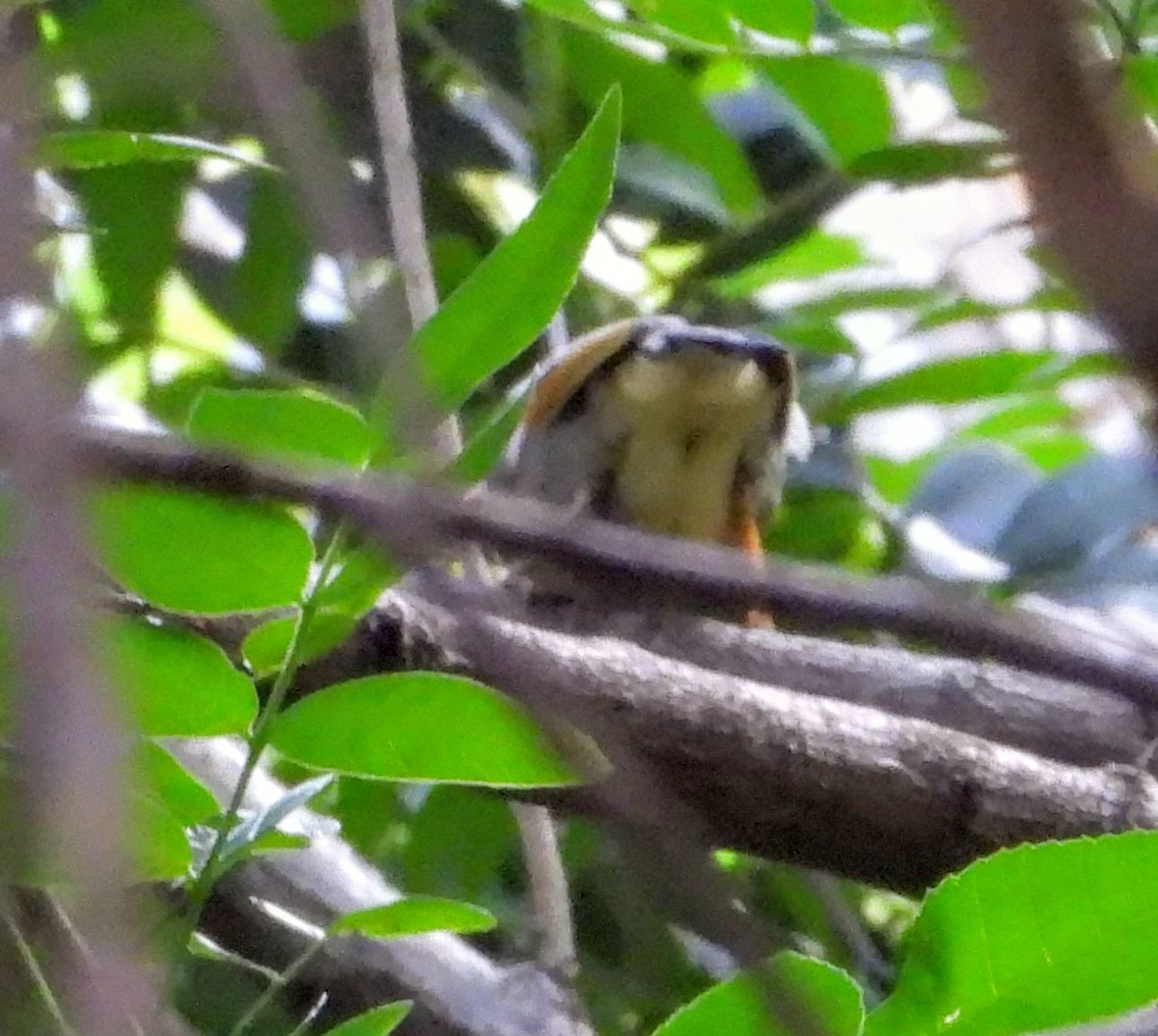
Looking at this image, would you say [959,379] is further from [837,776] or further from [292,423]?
[292,423]

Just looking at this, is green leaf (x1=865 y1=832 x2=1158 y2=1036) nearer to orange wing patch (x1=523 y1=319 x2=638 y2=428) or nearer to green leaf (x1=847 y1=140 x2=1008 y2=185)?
green leaf (x1=847 y1=140 x2=1008 y2=185)

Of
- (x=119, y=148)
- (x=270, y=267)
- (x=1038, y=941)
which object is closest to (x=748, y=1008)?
(x=1038, y=941)

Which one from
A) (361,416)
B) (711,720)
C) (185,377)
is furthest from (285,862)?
(361,416)

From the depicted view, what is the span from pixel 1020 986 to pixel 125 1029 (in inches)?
17.9

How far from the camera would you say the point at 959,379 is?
1348 mm

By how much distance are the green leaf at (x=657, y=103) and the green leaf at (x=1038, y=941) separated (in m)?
0.91

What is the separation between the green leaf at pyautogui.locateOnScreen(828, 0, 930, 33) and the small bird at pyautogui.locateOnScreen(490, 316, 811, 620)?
32cm

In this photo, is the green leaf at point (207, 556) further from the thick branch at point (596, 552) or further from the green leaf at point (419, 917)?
the thick branch at point (596, 552)

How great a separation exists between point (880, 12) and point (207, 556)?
68cm

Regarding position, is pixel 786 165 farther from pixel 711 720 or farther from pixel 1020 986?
pixel 1020 986

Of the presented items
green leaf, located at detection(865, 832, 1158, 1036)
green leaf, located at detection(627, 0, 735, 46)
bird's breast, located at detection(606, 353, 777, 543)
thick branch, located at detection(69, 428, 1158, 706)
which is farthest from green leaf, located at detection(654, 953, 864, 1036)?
bird's breast, located at detection(606, 353, 777, 543)

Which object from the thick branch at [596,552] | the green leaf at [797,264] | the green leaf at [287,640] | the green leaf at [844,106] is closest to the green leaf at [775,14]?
the green leaf at [844,106]

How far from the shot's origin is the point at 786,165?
1.66 meters

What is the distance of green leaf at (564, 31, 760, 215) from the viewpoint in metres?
1.42
